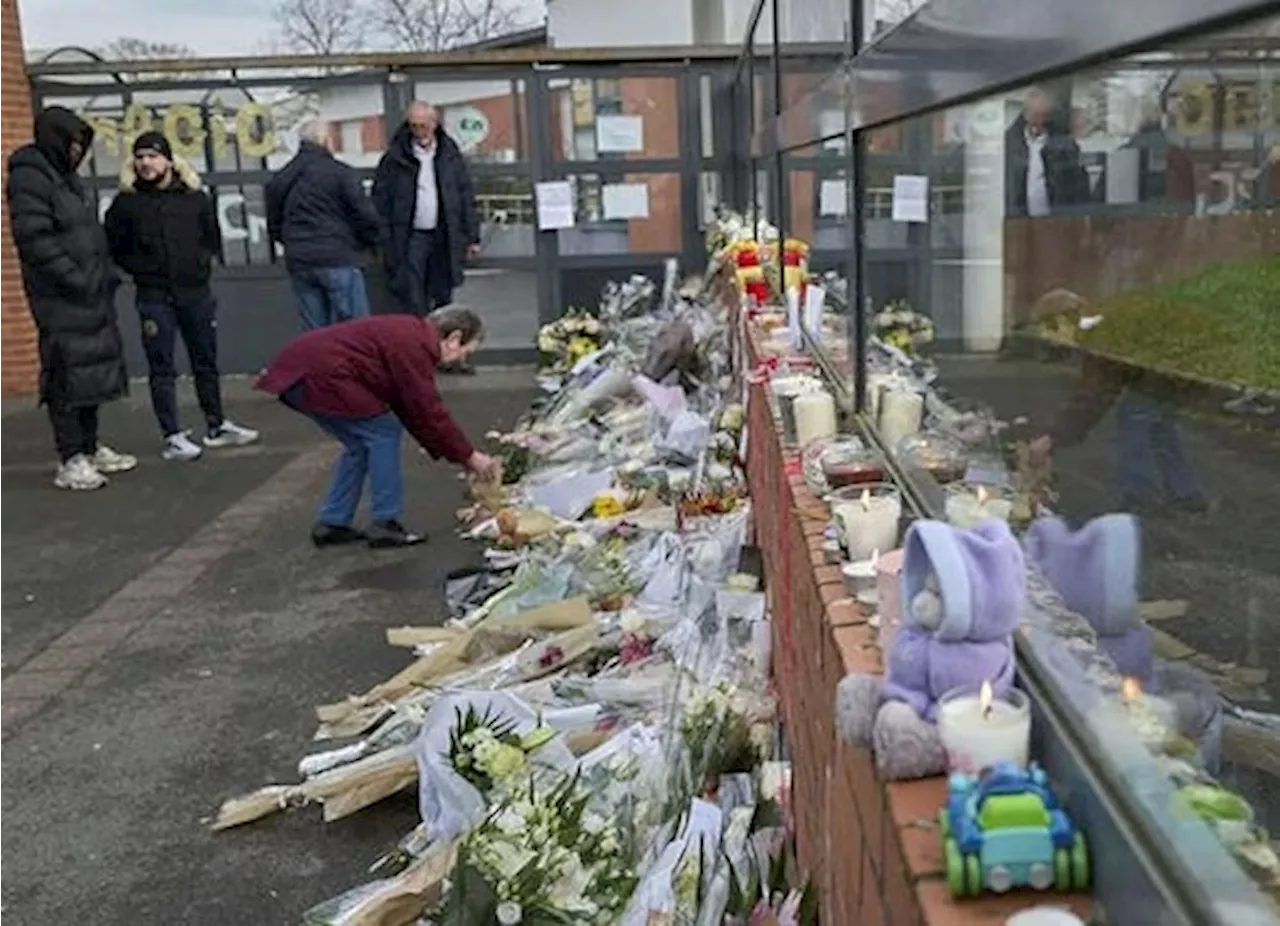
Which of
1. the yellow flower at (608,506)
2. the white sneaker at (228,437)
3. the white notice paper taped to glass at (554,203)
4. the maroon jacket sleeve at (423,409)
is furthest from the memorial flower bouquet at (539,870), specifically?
the white notice paper taped to glass at (554,203)

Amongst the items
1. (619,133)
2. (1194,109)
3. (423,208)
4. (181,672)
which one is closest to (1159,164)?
(1194,109)

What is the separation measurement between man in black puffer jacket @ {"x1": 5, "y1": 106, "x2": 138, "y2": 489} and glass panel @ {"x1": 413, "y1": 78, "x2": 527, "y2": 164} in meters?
3.47

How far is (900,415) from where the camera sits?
2623 mm

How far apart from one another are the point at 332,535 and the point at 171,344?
2358 millimetres

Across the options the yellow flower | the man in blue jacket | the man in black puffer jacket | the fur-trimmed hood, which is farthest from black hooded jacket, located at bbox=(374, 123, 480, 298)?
the yellow flower

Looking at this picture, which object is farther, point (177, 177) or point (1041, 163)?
point (177, 177)

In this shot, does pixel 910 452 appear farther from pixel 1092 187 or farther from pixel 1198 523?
pixel 1198 523

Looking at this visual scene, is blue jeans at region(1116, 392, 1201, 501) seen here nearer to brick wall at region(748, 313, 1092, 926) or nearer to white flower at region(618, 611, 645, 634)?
brick wall at region(748, 313, 1092, 926)

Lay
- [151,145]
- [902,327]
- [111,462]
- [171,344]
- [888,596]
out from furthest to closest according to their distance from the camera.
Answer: [171,344] < [111,462] < [151,145] < [902,327] < [888,596]

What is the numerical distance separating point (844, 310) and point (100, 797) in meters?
2.22

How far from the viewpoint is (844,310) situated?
368 centimetres

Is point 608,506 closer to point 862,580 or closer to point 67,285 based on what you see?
point 862,580

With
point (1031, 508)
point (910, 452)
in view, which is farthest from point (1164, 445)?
point (910, 452)

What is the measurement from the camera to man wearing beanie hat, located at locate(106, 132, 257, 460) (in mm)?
7590
